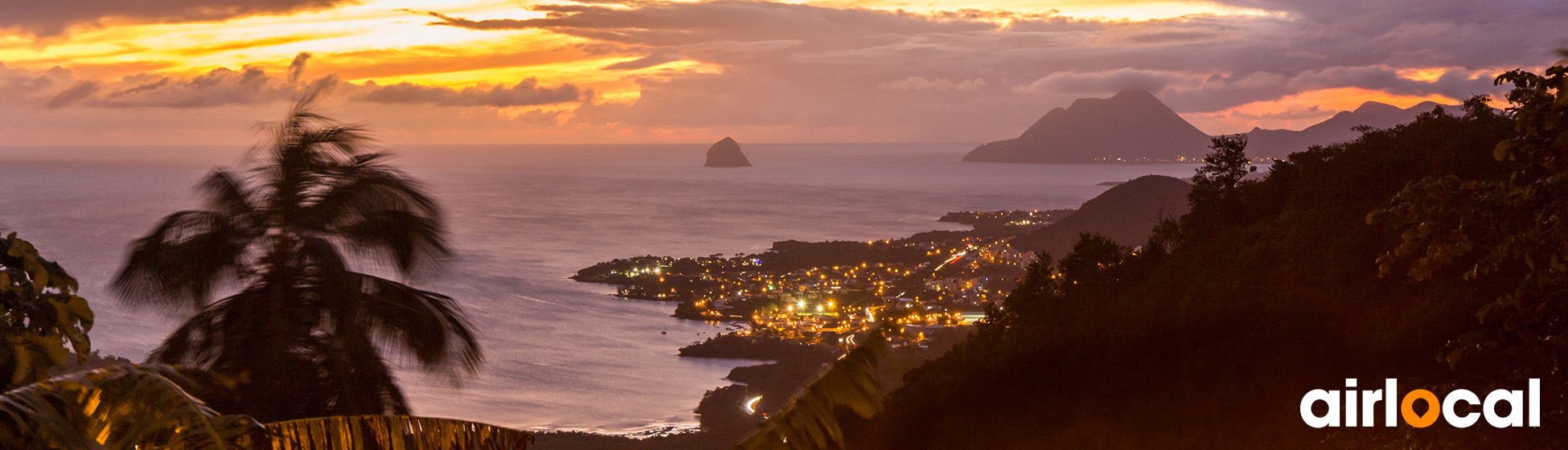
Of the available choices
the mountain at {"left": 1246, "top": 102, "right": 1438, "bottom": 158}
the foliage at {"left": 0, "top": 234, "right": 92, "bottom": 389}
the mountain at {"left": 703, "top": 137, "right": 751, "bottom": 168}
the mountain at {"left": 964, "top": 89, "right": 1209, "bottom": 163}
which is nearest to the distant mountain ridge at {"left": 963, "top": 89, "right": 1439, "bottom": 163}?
the mountain at {"left": 964, "top": 89, "right": 1209, "bottom": 163}

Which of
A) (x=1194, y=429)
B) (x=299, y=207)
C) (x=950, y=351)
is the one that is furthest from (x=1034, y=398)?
(x=299, y=207)

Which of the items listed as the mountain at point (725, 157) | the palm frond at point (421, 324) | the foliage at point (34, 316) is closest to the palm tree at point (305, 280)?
the palm frond at point (421, 324)

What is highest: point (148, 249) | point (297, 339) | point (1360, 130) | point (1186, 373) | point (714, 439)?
point (1360, 130)

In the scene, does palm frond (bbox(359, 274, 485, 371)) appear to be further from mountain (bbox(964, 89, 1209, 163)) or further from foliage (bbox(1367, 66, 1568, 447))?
mountain (bbox(964, 89, 1209, 163))

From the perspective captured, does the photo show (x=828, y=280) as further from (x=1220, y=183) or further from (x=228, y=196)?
(x=228, y=196)

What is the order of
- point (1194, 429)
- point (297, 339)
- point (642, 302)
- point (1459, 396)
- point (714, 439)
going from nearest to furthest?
point (297, 339) < point (1459, 396) < point (1194, 429) < point (714, 439) < point (642, 302)

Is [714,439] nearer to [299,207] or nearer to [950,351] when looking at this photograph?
[950,351]
